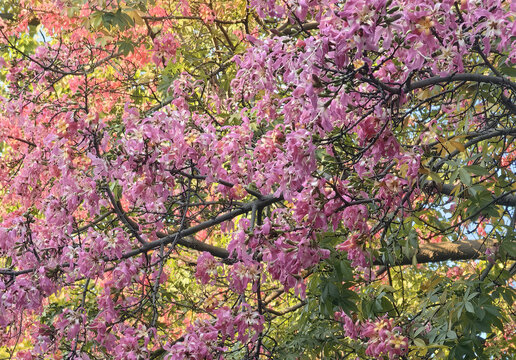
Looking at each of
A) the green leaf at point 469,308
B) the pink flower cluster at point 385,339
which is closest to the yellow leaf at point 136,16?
the pink flower cluster at point 385,339

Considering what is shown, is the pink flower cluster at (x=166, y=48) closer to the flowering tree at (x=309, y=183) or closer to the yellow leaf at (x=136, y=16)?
the yellow leaf at (x=136, y=16)

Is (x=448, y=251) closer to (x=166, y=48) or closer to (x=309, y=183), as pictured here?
(x=166, y=48)

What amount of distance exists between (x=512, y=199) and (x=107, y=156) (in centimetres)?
262

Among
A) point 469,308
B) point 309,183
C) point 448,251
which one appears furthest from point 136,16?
point 469,308

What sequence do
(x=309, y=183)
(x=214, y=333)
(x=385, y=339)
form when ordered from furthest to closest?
(x=385, y=339)
(x=214, y=333)
(x=309, y=183)

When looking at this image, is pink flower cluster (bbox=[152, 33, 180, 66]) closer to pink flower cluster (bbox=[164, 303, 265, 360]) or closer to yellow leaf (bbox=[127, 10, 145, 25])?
yellow leaf (bbox=[127, 10, 145, 25])

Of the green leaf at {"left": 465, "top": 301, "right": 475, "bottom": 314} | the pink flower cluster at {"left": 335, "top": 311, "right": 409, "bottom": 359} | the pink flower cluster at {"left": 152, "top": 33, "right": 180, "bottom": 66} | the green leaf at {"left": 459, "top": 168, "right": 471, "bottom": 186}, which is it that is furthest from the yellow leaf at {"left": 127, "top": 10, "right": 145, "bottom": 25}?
the green leaf at {"left": 465, "top": 301, "right": 475, "bottom": 314}

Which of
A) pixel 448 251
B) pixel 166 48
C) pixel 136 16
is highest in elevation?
pixel 166 48

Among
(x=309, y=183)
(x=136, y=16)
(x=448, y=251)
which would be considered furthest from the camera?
(x=448, y=251)

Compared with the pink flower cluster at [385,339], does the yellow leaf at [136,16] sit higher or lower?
higher

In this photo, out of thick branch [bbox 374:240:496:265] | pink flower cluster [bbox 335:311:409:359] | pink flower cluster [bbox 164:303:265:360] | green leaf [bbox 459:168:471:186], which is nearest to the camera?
green leaf [bbox 459:168:471:186]

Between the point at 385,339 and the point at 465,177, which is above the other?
the point at 465,177

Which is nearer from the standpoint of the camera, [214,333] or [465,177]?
[465,177]

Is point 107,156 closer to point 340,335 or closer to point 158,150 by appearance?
point 158,150
